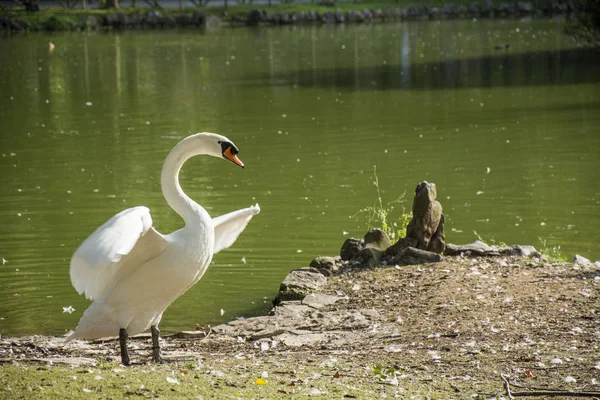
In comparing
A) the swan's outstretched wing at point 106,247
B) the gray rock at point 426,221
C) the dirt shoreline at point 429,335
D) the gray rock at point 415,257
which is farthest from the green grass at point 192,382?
the gray rock at point 426,221

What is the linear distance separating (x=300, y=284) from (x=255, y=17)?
37.9 meters

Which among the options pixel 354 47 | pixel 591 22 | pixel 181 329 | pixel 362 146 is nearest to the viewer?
pixel 181 329

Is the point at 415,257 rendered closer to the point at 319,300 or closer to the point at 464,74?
the point at 319,300

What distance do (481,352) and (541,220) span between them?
559 cm

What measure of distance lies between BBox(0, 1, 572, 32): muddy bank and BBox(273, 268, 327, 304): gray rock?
37115mm

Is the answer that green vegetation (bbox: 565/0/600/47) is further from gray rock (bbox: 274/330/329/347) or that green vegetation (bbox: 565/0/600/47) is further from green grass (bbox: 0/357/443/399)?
green grass (bbox: 0/357/443/399)

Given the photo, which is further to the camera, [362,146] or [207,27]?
[207,27]

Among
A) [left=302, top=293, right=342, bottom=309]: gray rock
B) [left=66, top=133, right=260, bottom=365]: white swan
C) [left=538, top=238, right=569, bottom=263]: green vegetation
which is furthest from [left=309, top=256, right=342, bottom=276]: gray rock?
[left=66, top=133, right=260, bottom=365]: white swan

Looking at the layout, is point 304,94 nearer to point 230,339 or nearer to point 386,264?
point 386,264

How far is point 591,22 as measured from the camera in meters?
27.5

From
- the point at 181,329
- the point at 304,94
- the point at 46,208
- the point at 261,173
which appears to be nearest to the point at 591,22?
the point at 304,94

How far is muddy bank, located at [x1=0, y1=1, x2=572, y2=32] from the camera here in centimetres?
4378

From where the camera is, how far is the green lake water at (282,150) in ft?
35.2

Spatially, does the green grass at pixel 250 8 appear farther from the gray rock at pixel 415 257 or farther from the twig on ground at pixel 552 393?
the twig on ground at pixel 552 393
